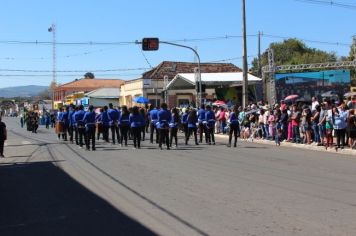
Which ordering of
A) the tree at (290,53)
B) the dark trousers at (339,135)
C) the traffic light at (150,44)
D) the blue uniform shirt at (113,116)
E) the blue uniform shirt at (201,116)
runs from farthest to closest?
the tree at (290,53) < the traffic light at (150,44) < the blue uniform shirt at (113,116) < the blue uniform shirt at (201,116) < the dark trousers at (339,135)

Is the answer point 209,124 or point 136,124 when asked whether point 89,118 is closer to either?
point 136,124

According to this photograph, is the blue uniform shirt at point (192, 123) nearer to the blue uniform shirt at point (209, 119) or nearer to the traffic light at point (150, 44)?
the blue uniform shirt at point (209, 119)

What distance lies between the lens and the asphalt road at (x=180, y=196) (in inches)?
307

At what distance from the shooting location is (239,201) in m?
9.66

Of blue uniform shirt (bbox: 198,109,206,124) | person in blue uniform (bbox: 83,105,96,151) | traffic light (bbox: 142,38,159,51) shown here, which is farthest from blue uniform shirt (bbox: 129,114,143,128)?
traffic light (bbox: 142,38,159,51)

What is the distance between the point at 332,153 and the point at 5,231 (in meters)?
14.5

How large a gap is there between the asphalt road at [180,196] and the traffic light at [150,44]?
18.3 meters

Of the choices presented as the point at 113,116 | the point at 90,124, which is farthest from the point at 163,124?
the point at 113,116

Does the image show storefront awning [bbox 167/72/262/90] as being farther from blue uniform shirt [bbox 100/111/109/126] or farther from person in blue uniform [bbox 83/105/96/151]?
person in blue uniform [bbox 83/105/96/151]

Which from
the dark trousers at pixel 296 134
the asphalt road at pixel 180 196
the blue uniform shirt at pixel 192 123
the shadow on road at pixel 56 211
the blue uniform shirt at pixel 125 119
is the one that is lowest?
the shadow on road at pixel 56 211

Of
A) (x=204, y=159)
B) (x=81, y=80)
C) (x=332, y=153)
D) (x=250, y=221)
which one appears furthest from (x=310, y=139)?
(x=81, y=80)

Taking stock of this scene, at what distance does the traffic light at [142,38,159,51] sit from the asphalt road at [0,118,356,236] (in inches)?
720

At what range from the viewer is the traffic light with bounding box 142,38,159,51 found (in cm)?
3553

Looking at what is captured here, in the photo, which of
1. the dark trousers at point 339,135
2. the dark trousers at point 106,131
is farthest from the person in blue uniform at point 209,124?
the dark trousers at point 339,135
